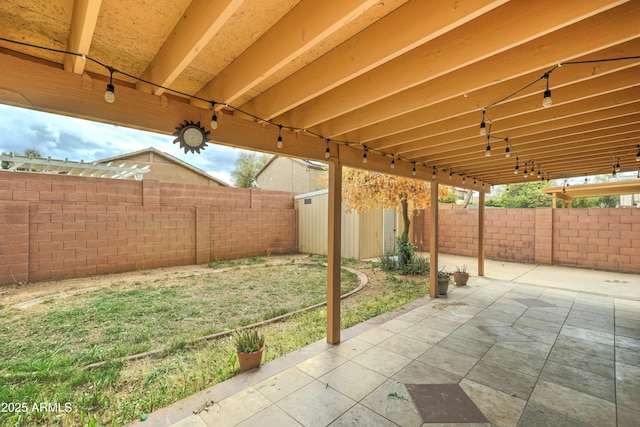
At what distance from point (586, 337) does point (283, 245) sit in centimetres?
773

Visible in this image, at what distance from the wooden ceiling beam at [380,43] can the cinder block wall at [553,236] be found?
26.8ft

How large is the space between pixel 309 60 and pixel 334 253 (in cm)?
188

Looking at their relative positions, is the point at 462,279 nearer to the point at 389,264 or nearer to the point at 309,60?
the point at 389,264

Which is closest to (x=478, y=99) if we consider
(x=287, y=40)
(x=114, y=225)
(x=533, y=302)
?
(x=287, y=40)

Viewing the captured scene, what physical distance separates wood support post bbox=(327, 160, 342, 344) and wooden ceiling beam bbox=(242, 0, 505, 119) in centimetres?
112

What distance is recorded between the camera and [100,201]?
5.88m

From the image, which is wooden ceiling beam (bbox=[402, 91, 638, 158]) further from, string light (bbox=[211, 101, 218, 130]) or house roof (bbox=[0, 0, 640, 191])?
string light (bbox=[211, 101, 218, 130])

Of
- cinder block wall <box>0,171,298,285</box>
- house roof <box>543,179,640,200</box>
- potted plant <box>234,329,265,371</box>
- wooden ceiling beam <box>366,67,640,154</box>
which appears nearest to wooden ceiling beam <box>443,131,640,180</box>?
wooden ceiling beam <box>366,67,640,154</box>

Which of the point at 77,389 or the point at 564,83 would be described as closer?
the point at 564,83

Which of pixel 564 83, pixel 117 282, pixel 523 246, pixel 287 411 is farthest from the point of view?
pixel 523 246

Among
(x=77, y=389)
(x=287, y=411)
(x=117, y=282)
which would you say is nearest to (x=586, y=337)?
(x=287, y=411)

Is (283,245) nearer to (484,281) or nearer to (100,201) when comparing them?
(100,201)

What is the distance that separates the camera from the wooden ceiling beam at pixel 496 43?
49.3 inches

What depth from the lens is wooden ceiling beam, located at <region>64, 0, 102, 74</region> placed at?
42.4 inches
